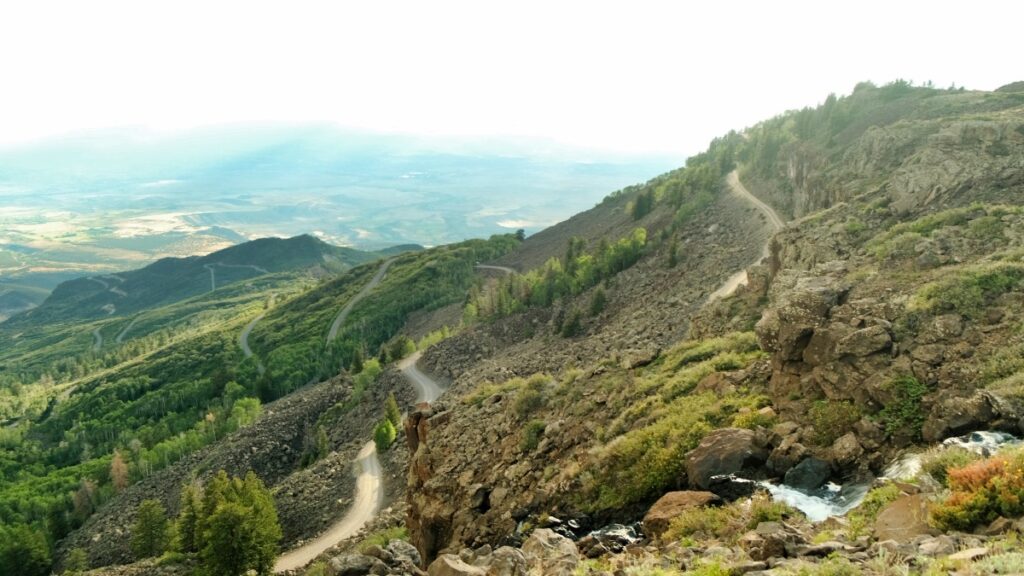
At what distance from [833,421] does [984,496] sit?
583cm

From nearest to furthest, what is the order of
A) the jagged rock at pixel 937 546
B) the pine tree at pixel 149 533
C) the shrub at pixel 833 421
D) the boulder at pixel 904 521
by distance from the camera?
the jagged rock at pixel 937 546 < the boulder at pixel 904 521 < the shrub at pixel 833 421 < the pine tree at pixel 149 533

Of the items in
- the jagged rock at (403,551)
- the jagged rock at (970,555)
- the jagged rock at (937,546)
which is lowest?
the jagged rock at (403,551)

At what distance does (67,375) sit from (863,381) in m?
206

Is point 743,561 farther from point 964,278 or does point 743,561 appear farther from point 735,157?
point 735,157

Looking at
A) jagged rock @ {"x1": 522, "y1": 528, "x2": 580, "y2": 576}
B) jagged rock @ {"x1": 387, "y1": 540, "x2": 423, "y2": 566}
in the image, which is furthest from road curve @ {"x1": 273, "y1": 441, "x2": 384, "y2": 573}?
jagged rock @ {"x1": 522, "y1": 528, "x2": 580, "y2": 576}

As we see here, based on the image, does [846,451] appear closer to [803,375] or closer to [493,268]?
[803,375]

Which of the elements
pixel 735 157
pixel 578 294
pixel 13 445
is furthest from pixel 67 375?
pixel 735 157

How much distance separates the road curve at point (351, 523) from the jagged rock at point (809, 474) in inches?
1475

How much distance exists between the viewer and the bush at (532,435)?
23.3 meters

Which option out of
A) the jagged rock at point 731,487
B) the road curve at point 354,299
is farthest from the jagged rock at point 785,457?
the road curve at point 354,299

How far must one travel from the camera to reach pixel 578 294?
81938 mm

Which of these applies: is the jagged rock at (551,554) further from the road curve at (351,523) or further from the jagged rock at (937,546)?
the road curve at (351,523)

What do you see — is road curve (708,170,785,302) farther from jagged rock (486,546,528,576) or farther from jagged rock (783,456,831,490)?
jagged rock (486,546,528,576)

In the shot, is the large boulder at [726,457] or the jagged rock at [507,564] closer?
the jagged rock at [507,564]
